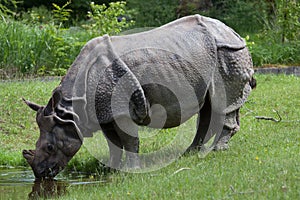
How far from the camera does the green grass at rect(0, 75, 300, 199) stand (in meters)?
6.12

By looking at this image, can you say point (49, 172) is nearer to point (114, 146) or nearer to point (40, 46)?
point (114, 146)

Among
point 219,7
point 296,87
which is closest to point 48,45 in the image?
point 296,87

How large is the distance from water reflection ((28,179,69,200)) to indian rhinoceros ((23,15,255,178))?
119 mm

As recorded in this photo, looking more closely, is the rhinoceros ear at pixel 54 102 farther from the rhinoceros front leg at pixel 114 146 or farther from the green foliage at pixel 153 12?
the green foliage at pixel 153 12

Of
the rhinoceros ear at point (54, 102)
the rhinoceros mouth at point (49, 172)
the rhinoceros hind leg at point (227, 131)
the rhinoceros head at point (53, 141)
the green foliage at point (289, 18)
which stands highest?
the rhinoceros ear at point (54, 102)

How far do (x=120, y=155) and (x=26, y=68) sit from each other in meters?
6.66

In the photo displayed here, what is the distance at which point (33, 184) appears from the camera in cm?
756

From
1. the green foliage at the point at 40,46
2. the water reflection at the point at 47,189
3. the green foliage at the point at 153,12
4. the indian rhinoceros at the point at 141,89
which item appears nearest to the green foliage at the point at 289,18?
the green foliage at the point at 40,46

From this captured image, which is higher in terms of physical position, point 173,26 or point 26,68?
point 173,26

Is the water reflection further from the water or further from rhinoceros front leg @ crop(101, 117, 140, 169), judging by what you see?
rhinoceros front leg @ crop(101, 117, 140, 169)

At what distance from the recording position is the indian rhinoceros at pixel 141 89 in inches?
289

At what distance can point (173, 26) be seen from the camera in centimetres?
822

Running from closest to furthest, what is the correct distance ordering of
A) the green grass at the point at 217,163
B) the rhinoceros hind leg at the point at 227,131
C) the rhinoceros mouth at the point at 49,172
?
the green grass at the point at 217,163 < the rhinoceros mouth at the point at 49,172 < the rhinoceros hind leg at the point at 227,131

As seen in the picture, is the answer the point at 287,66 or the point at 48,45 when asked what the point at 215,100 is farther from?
the point at 287,66
